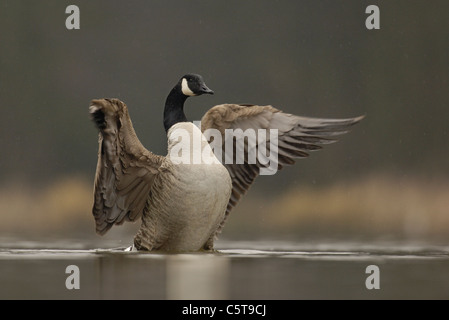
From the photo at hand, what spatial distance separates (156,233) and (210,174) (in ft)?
2.70

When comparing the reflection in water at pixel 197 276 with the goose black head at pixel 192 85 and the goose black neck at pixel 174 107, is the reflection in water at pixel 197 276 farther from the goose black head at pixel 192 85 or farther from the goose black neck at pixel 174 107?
the goose black head at pixel 192 85

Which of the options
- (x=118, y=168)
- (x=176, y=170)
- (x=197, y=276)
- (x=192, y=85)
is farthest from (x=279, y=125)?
(x=197, y=276)

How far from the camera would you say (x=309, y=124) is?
7668 mm

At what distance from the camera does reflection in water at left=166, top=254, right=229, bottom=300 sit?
501 centimetres

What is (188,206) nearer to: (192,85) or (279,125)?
(192,85)

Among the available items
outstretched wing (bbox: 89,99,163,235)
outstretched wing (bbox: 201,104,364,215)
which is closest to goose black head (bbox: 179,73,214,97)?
outstretched wing (bbox: 201,104,364,215)

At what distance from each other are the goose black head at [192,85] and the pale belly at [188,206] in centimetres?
84

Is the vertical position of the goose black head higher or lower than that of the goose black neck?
higher

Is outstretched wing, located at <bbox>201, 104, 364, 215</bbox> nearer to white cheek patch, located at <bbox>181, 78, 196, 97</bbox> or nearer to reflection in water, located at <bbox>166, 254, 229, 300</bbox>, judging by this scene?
white cheek patch, located at <bbox>181, 78, 196, 97</bbox>

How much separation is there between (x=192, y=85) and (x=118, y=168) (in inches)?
42.2

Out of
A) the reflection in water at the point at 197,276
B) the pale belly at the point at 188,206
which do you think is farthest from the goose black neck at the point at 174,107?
the reflection in water at the point at 197,276

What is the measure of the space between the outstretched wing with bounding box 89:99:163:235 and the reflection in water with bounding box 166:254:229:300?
827mm

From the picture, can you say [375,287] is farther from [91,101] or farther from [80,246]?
[80,246]

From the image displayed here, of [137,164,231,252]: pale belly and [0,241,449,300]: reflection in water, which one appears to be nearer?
[0,241,449,300]: reflection in water
